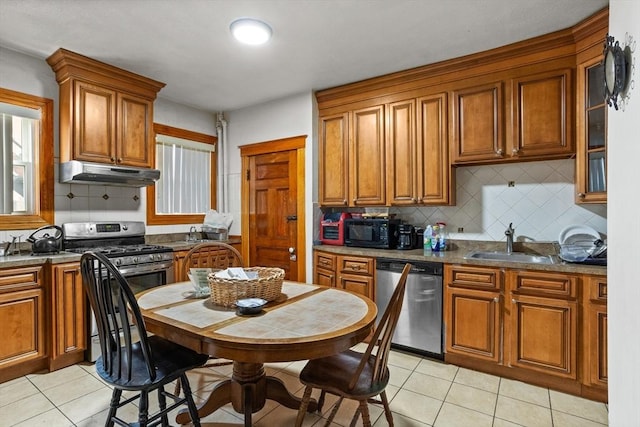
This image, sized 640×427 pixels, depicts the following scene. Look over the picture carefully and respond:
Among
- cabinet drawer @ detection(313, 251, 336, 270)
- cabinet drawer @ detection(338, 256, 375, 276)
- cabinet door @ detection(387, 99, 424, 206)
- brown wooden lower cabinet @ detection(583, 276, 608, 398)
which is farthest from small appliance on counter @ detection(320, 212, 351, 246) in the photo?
brown wooden lower cabinet @ detection(583, 276, 608, 398)

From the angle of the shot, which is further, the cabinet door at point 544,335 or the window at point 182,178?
the window at point 182,178

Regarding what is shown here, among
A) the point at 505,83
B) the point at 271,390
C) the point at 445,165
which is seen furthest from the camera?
the point at 445,165

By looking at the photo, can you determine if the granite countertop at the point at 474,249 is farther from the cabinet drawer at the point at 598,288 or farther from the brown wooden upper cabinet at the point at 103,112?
the brown wooden upper cabinet at the point at 103,112

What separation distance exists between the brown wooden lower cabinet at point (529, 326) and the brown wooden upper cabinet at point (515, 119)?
0.97m

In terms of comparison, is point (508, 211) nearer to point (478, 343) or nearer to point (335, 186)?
point (478, 343)

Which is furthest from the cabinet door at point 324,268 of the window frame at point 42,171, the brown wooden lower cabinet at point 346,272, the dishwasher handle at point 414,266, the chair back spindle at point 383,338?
the window frame at point 42,171

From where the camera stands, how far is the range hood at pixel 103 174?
2.90 meters

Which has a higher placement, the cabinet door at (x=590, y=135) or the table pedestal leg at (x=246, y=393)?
the cabinet door at (x=590, y=135)

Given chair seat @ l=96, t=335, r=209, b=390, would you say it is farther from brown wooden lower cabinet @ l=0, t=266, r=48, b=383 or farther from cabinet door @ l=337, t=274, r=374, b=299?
cabinet door @ l=337, t=274, r=374, b=299

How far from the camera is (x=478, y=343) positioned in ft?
8.74

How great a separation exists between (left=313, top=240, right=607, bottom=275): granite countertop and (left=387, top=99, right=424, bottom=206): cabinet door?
1.78 feet

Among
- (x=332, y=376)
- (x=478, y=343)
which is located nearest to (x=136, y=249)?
(x=332, y=376)

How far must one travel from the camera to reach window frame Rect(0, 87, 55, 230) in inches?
114

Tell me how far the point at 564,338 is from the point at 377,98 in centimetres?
253
